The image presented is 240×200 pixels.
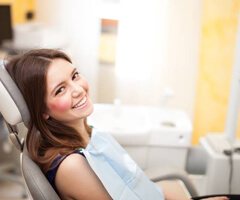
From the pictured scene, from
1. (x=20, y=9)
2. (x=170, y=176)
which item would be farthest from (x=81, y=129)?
(x=20, y=9)

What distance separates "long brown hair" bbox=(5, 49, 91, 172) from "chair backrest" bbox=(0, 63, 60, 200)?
23mm

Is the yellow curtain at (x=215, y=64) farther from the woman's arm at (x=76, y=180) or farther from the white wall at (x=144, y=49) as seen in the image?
the woman's arm at (x=76, y=180)

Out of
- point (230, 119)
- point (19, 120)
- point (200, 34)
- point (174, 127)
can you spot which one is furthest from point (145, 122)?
point (19, 120)

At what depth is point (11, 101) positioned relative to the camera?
3.04ft

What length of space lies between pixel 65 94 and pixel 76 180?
0.79ft

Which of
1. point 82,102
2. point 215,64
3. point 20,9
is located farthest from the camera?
point 20,9

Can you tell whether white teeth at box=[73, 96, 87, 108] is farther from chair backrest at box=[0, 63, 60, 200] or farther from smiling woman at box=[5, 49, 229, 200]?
chair backrest at box=[0, 63, 60, 200]

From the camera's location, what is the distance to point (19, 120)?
A: 96cm

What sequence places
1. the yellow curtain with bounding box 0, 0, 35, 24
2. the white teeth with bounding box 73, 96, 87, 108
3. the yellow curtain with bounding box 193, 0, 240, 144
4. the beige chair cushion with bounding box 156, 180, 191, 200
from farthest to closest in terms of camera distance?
the yellow curtain with bounding box 0, 0, 35, 24, the yellow curtain with bounding box 193, 0, 240, 144, the beige chair cushion with bounding box 156, 180, 191, 200, the white teeth with bounding box 73, 96, 87, 108

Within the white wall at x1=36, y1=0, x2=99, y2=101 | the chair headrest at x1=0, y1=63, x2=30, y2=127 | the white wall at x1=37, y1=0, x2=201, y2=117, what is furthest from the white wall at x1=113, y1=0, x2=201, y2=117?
the chair headrest at x1=0, y1=63, x2=30, y2=127

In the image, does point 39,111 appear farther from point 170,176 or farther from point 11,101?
point 170,176

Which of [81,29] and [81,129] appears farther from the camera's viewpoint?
[81,29]

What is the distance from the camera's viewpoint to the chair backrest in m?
0.93

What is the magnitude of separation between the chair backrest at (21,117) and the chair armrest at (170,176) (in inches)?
19.0
